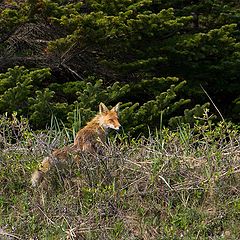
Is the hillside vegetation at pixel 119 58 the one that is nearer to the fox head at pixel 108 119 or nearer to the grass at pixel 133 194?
the fox head at pixel 108 119

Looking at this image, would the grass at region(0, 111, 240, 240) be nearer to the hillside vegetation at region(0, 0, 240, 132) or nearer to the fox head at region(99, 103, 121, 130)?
the fox head at region(99, 103, 121, 130)

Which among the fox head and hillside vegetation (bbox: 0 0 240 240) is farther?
the fox head

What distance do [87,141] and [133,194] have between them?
107 centimetres

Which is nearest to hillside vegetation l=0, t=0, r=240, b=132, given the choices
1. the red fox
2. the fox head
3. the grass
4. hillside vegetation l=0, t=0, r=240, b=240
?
hillside vegetation l=0, t=0, r=240, b=240

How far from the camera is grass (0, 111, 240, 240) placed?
19.7 feet

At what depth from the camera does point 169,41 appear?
1209cm

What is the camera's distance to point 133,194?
643 centimetres

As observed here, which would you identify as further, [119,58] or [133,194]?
[119,58]

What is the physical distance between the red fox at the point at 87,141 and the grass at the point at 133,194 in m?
0.10

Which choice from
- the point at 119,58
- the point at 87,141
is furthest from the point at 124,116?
the point at 87,141

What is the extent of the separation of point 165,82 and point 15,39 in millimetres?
2823

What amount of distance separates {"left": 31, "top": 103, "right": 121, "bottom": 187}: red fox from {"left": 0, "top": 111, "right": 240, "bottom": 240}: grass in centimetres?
10

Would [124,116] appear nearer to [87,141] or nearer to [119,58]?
[119,58]

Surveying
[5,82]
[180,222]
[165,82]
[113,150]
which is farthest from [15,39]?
[180,222]
